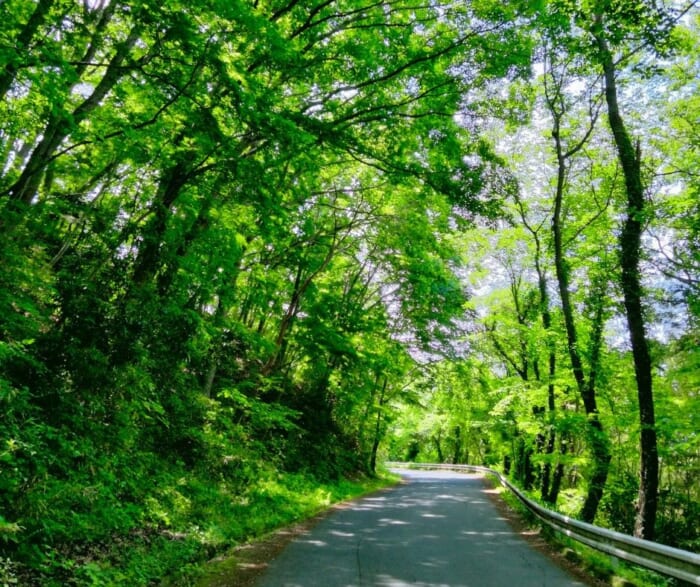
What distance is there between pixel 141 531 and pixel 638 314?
Result: 9952 mm

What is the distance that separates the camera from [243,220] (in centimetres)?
1011

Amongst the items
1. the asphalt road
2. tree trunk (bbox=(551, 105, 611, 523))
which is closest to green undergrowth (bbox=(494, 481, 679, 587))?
the asphalt road

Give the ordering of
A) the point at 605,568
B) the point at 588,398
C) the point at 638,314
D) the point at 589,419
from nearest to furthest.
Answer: the point at 605,568 < the point at 638,314 < the point at 589,419 < the point at 588,398

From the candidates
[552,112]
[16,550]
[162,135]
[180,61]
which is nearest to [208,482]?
[16,550]

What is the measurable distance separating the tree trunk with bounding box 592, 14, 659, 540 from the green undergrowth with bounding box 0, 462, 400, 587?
729 centimetres

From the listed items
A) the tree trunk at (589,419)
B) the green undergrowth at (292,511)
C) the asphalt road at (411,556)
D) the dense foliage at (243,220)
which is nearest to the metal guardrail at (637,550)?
the asphalt road at (411,556)

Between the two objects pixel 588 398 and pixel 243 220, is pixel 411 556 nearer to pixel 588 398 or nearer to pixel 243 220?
pixel 243 220

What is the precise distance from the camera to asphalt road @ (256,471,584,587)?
614 centimetres

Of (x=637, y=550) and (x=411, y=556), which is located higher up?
(x=637, y=550)

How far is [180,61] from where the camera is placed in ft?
19.7

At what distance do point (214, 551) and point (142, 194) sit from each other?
269 inches

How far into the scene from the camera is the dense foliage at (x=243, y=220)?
596cm

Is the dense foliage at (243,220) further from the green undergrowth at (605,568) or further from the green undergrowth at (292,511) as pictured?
the green undergrowth at (605,568)

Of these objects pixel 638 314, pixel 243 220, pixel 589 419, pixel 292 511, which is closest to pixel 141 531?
pixel 292 511
